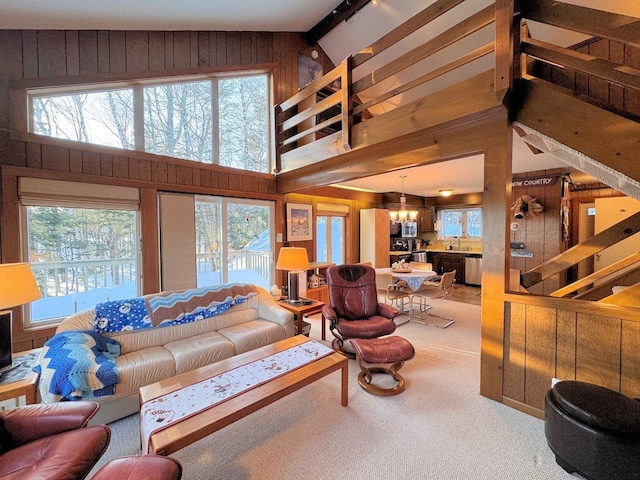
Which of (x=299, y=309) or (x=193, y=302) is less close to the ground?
(x=193, y=302)

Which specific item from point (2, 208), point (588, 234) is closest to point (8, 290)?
point (2, 208)

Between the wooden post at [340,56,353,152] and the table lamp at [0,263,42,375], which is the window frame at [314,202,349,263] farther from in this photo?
the table lamp at [0,263,42,375]

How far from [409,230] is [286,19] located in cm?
564

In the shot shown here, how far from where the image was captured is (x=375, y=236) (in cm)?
633

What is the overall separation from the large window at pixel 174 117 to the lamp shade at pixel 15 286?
1838mm

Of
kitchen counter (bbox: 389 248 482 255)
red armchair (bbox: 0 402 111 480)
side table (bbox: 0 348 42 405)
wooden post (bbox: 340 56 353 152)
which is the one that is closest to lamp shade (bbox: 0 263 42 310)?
side table (bbox: 0 348 42 405)

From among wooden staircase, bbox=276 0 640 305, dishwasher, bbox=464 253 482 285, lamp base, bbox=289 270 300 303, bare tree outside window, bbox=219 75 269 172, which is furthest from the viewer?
dishwasher, bbox=464 253 482 285

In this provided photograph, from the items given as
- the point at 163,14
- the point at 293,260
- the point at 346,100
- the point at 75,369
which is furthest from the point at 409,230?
the point at 75,369

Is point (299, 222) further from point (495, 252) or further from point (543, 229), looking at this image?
point (543, 229)

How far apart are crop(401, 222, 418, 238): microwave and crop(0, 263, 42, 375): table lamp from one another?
721cm

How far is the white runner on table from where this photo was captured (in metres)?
1.53

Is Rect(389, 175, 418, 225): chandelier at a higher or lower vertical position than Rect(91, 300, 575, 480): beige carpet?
higher

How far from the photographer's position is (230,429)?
2.00 metres

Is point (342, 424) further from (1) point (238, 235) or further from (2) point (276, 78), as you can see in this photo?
(2) point (276, 78)
